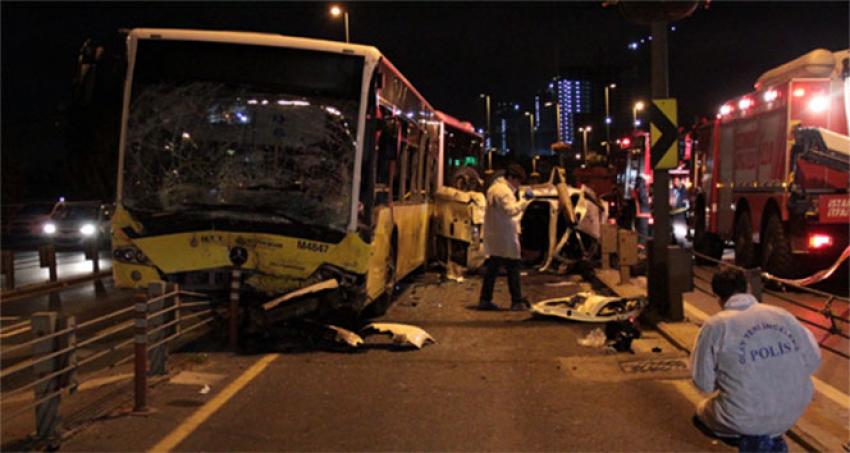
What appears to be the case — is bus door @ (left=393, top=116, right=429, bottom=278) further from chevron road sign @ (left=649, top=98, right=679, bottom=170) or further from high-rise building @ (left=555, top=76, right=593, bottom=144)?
high-rise building @ (left=555, top=76, right=593, bottom=144)

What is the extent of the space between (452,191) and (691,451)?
10.0 metres

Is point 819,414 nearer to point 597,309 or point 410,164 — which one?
point 597,309

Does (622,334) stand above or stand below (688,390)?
above

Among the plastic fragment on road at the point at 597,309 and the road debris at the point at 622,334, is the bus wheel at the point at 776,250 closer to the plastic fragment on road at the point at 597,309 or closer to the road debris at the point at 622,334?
the plastic fragment on road at the point at 597,309

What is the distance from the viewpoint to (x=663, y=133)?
1028cm

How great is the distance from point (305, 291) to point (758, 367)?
5.27 meters

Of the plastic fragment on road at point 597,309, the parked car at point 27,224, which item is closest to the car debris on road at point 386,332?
the plastic fragment on road at point 597,309

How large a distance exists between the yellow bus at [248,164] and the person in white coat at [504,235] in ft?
9.22

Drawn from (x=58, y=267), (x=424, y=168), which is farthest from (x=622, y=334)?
(x=58, y=267)

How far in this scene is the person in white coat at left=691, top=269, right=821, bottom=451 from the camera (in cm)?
440

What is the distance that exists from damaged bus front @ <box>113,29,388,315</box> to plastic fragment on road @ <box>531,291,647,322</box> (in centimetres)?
285

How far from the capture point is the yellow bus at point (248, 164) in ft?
29.0

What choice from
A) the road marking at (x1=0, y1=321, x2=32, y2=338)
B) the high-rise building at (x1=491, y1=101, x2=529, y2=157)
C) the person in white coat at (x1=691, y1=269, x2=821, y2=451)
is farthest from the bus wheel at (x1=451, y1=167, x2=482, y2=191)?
the high-rise building at (x1=491, y1=101, x2=529, y2=157)

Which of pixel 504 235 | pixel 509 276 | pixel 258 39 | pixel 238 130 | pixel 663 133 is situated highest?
pixel 258 39
